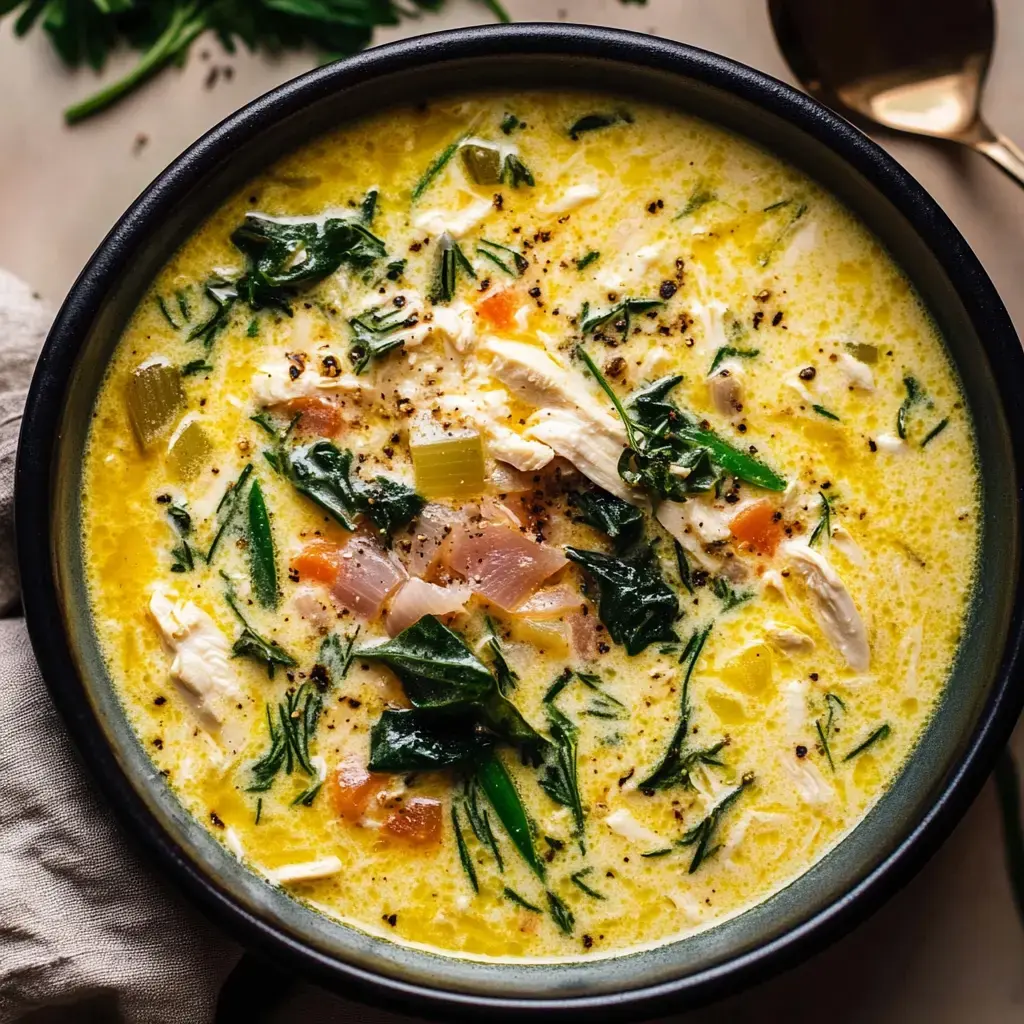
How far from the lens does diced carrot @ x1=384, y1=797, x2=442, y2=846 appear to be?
8.34 feet

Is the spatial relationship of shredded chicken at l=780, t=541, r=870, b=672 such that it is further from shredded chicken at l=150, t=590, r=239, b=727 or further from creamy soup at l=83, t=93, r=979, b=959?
shredded chicken at l=150, t=590, r=239, b=727

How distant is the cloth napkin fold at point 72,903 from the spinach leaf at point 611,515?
1328 millimetres


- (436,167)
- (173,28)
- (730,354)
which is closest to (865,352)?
(730,354)

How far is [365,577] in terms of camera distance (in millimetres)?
2541

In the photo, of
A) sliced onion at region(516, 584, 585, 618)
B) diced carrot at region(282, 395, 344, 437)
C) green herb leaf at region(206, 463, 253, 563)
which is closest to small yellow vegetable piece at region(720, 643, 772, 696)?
sliced onion at region(516, 584, 585, 618)

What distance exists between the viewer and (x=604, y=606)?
2.52 m

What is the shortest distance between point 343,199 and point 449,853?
151 centimetres

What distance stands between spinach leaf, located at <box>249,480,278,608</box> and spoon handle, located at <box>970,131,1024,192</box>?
196 centimetres

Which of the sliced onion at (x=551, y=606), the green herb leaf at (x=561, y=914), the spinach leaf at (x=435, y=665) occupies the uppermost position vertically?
the sliced onion at (x=551, y=606)

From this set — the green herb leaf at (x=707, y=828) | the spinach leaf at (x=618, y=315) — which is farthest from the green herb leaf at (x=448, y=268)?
the green herb leaf at (x=707, y=828)

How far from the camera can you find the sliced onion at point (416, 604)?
99.0 inches

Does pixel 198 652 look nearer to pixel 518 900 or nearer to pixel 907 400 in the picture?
pixel 518 900

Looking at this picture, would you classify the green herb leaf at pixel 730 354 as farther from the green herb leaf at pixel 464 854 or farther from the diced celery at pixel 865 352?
the green herb leaf at pixel 464 854

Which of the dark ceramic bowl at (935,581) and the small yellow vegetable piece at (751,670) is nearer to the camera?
the dark ceramic bowl at (935,581)
